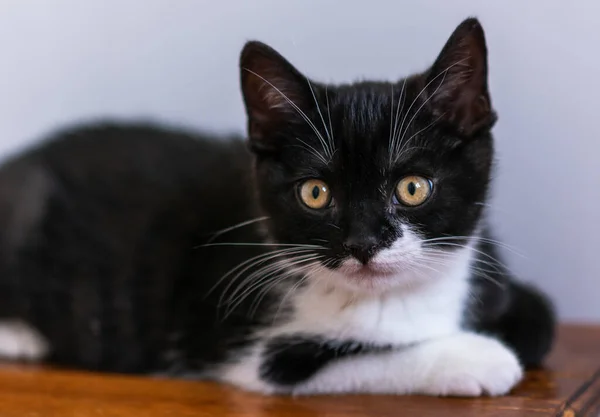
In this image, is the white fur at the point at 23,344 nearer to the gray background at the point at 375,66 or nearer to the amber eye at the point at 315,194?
the gray background at the point at 375,66

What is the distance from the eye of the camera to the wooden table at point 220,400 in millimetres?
1105

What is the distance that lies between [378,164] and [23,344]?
3.18 feet

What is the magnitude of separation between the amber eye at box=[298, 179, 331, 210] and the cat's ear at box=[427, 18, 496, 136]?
0.23 metres

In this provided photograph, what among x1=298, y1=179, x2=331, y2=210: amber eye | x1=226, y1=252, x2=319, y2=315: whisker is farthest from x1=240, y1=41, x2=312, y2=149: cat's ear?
x1=226, y1=252, x2=319, y2=315: whisker

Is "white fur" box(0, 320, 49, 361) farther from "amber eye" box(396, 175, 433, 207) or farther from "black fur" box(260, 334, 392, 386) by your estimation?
"amber eye" box(396, 175, 433, 207)

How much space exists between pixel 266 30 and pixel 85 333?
33.7 inches

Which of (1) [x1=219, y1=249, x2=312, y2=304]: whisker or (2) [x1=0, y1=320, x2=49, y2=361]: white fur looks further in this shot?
(2) [x1=0, y1=320, x2=49, y2=361]: white fur

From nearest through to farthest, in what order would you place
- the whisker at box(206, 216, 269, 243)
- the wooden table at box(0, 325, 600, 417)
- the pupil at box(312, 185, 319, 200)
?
the wooden table at box(0, 325, 600, 417) → the pupil at box(312, 185, 319, 200) → the whisker at box(206, 216, 269, 243)

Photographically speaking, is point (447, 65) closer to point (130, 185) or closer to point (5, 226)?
point (130, 185)

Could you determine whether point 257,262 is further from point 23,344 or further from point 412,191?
point 23,344

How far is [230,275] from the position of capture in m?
1.42

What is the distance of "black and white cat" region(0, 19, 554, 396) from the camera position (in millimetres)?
1161

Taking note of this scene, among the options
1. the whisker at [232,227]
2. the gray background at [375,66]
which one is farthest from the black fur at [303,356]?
the gray background at [375,66]

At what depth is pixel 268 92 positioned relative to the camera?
1.27 meters
